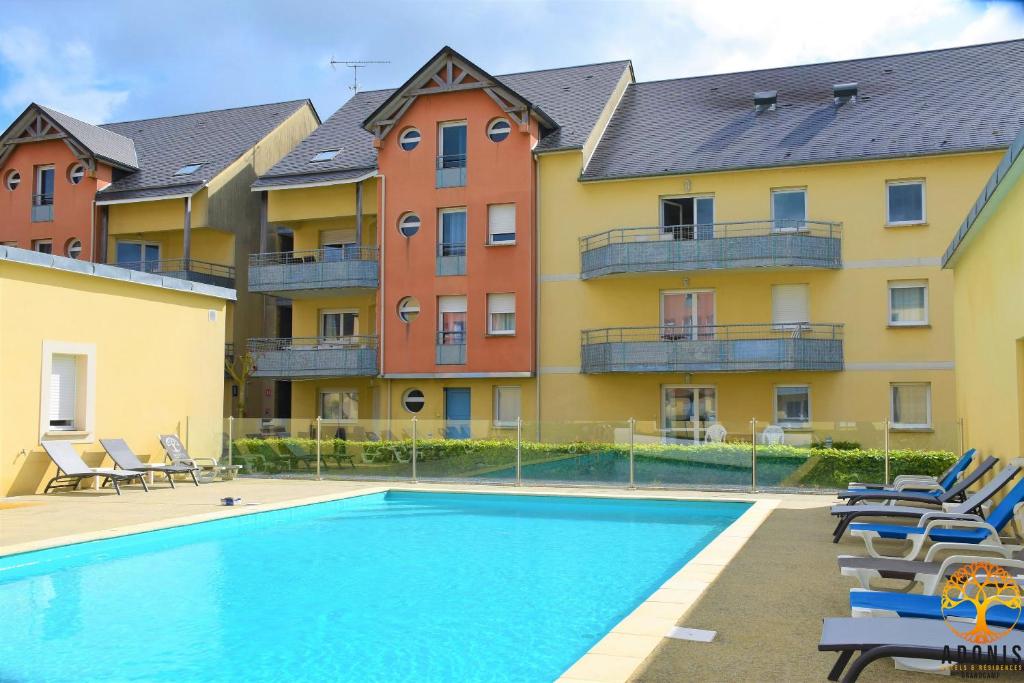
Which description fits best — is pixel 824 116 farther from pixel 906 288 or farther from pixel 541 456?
pixel 541 456

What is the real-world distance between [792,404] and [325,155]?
16.6 metres

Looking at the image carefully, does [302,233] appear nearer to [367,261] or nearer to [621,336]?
[367,261]

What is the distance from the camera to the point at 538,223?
2773cm

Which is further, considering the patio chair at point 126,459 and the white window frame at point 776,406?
the white window frame at point 776,406

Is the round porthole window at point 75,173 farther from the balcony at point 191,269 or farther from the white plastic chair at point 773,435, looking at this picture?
the white plastic chair at point 773,435

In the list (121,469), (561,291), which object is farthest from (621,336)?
(121,469)

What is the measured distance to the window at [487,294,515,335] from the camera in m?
28.0

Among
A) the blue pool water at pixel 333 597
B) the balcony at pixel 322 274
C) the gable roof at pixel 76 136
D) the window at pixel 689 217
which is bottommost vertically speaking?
the blue pool water at pixel 333 597

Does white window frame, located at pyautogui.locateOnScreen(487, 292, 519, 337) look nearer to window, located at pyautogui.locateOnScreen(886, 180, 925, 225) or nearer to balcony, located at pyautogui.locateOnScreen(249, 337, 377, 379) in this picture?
balcony, located at pyautogui.locateOnScreen(249, 337, 377, 379)

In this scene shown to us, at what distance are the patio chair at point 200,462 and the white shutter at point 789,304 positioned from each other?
14318 mm

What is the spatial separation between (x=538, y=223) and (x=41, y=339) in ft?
47.6

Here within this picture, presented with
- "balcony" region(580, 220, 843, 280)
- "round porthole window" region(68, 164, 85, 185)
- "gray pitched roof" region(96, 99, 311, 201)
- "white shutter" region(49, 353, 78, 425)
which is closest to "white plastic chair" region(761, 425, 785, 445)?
"balcony" region(580, 220, 843, 280)

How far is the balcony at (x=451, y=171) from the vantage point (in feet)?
92.9

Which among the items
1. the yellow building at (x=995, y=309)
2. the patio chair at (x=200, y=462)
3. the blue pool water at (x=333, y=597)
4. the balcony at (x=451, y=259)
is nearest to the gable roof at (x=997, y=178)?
the yellow building at (x=995, y=309)
